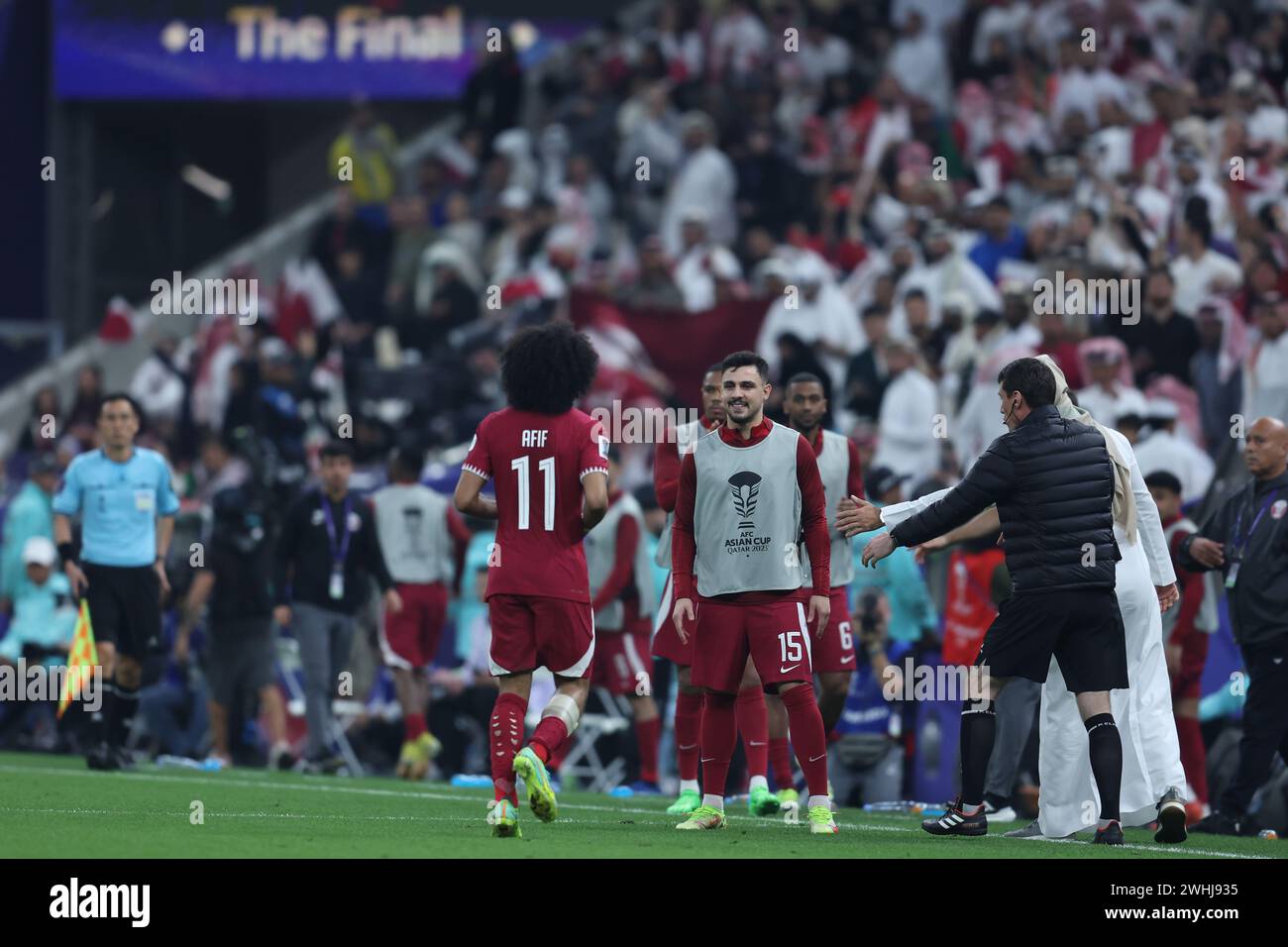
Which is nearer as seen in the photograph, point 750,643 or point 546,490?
point 546,490

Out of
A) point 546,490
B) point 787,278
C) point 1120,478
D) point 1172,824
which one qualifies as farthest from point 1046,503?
point 787,278

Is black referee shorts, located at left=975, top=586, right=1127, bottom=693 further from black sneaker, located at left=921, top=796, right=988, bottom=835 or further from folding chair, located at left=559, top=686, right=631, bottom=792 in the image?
folding chair, located at left=559, top=686, right=631, bottom=792

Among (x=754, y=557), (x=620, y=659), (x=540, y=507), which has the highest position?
(x=540, y=507)

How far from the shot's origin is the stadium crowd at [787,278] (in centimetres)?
1867

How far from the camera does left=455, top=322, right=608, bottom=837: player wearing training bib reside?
11125mm

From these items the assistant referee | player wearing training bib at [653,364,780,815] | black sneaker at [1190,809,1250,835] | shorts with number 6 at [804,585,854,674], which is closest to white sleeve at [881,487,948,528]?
player wearing training bib at [653,364,780,815]

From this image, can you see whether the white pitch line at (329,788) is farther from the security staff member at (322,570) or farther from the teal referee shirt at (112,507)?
the teal referee shirt at (112,507)

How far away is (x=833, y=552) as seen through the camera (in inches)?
542

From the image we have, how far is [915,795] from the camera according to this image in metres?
16.7

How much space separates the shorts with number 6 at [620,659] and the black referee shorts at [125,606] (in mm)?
3169

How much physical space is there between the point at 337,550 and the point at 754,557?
702cm

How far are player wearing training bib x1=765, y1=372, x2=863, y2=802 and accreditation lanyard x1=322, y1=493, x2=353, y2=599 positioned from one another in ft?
17.4

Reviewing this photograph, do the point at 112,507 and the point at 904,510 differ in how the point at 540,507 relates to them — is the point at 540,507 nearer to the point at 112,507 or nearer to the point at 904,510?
the point at 904,510

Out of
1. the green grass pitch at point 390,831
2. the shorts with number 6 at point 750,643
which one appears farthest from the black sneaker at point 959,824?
the shorts with number 6 at point 750,643
